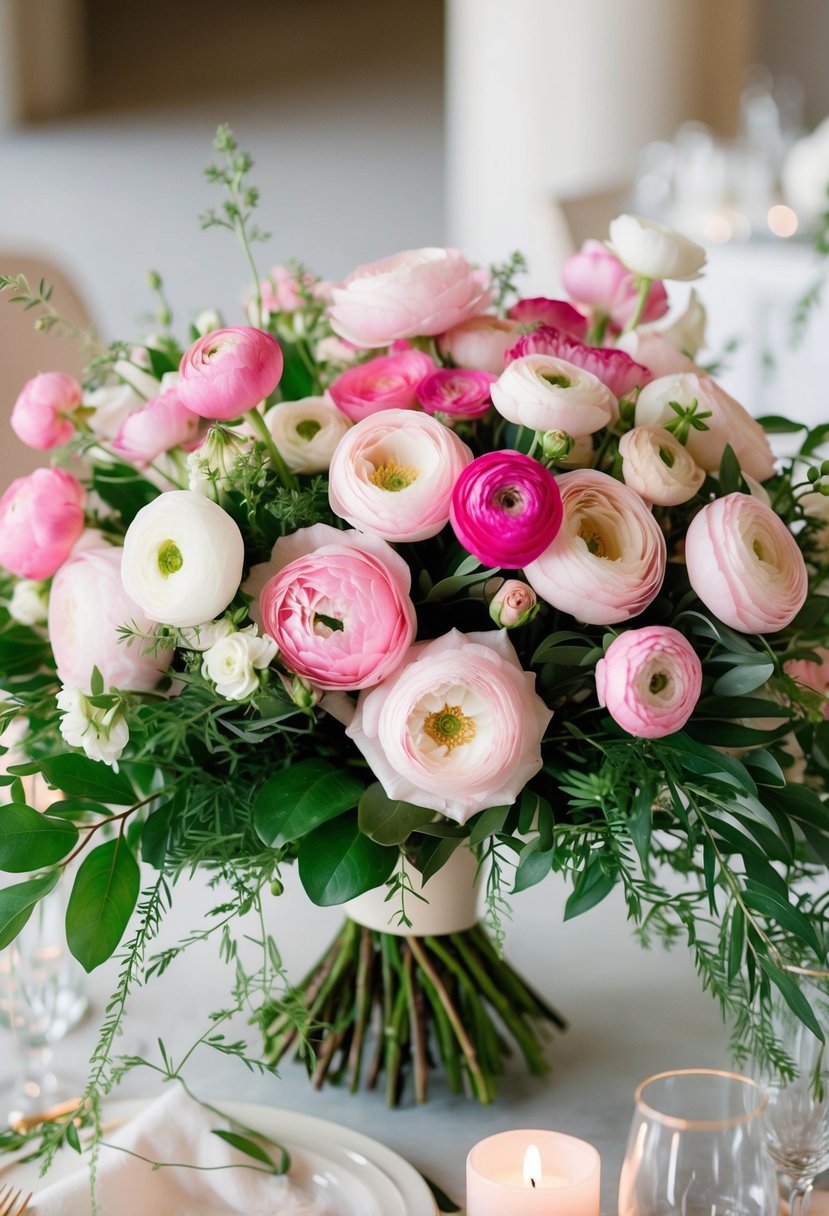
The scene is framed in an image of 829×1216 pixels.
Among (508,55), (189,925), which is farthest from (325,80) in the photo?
(189,925)

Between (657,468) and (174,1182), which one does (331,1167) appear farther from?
(657,468)

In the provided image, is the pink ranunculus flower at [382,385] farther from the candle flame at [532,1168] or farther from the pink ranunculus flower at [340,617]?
the candle flame at [532,1168]

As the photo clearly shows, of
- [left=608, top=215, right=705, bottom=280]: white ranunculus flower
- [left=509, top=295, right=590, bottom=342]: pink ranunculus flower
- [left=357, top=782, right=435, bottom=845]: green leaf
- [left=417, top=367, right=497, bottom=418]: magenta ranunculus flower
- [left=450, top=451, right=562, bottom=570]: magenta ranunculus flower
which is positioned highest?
[left=608, top=215, right=705, bottom=280]: white ranunculus flower

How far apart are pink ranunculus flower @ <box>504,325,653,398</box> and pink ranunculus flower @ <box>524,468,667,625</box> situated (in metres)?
0.10

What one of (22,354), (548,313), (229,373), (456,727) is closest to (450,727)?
(456,727)

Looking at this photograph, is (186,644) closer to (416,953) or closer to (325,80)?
(416,953)

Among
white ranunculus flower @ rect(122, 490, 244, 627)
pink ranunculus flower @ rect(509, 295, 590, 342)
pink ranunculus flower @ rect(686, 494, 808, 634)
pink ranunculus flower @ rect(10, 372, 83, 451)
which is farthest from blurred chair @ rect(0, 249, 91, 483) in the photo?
pink ranunculus flower @ rect(686, 494, 808, 634)

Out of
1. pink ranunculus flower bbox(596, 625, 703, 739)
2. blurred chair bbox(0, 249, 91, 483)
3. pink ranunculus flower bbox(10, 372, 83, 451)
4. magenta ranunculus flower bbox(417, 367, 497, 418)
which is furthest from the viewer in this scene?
blurred chair bbox(0, 249, 91, 483)

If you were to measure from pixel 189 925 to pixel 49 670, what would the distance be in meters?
0.28

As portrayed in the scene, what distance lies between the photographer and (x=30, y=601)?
2.79ft

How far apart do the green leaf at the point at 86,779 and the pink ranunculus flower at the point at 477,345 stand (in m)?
0.32

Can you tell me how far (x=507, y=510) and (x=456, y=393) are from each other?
5.1 inches

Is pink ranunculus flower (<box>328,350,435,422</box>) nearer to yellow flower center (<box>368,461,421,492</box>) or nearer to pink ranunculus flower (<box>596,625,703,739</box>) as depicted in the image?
yellow flower center (<box>368,461,421,492</box>)

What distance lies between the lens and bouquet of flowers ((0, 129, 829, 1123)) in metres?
0.68
